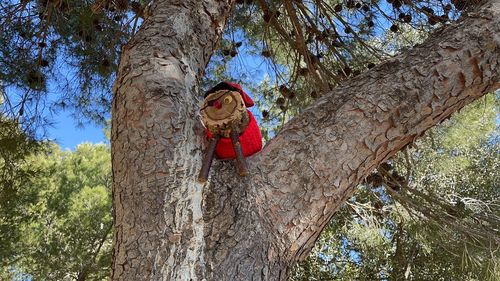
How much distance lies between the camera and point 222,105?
1.18 m

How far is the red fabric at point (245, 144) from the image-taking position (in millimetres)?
1177

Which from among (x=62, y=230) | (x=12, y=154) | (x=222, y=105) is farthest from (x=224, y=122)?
(x=62, y=230)

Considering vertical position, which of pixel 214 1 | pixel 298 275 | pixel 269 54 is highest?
pixel 269 54

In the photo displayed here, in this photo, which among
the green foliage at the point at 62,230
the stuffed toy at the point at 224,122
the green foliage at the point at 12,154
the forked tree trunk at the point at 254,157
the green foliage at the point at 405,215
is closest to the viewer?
the forked tree trunk at the point at 254,157

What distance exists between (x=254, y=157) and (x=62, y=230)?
4.44 metres

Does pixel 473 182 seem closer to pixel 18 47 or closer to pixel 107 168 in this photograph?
pixel 18 47

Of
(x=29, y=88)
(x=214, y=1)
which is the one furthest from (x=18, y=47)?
(x=214, y=1)

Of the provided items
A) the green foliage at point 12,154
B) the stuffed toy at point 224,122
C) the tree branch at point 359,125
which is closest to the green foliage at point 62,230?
the green foliage at point 12,154

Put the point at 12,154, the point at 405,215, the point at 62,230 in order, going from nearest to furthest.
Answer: the point at 12,154 < the point at 405,215 < the point at 62,230

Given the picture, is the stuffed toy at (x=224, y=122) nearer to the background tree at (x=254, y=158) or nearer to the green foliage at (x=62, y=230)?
the background tree at (x=254, y=158)

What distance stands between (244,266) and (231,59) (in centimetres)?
225

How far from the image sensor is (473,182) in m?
4.86

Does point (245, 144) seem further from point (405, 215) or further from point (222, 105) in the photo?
point (405, 215)

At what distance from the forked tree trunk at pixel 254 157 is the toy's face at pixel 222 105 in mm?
40
